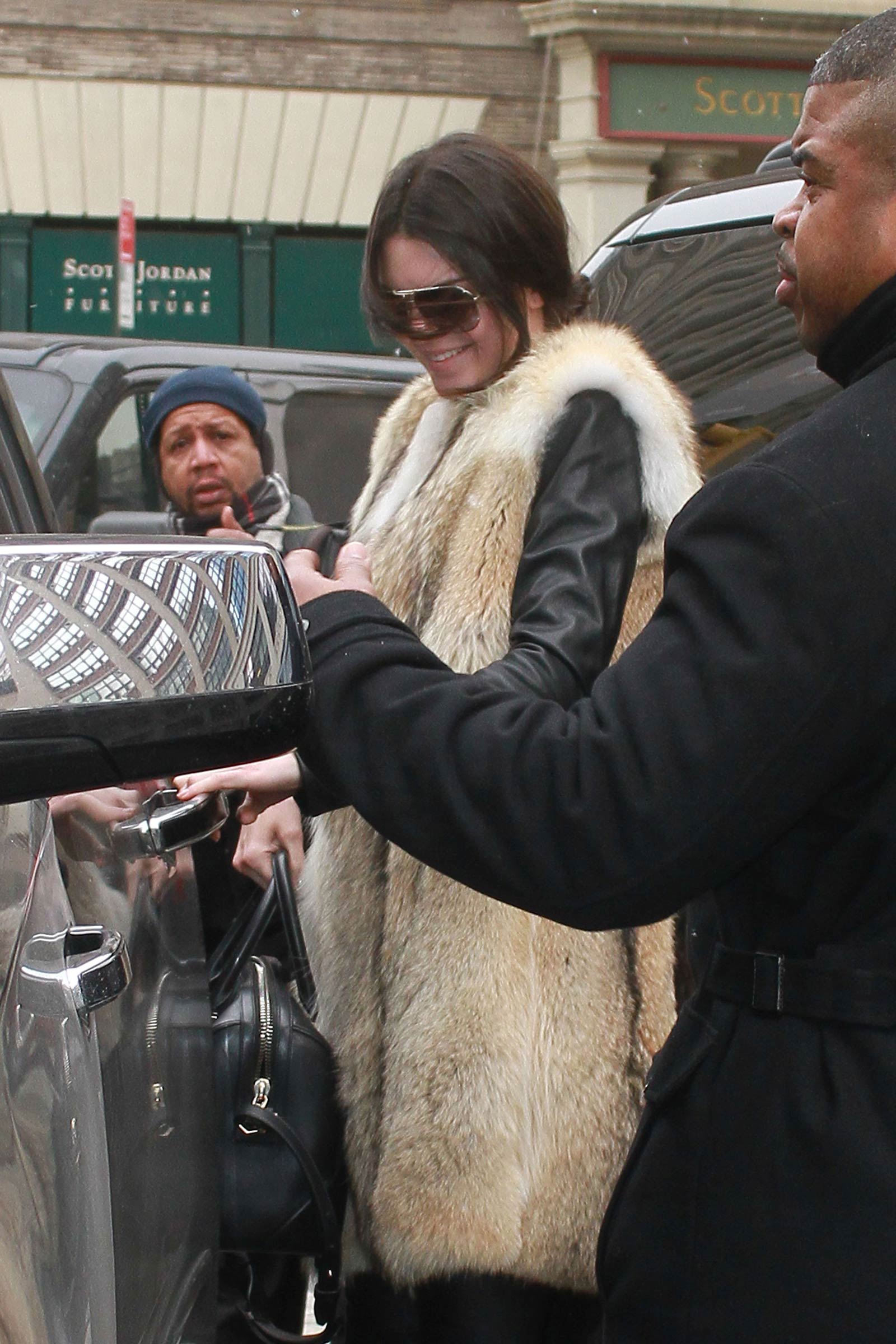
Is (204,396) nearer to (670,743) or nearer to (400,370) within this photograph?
(400,370)

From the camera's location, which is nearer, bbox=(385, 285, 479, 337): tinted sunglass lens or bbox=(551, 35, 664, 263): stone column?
bbox=(385, 285, 479, 337): tinted sunglass lens

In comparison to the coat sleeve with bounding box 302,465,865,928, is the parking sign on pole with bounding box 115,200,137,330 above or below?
above

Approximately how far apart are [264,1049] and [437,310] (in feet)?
2.94

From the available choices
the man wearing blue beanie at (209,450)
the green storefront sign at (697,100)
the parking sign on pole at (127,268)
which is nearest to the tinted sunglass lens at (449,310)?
the man wearing blue beanie at (209,450)

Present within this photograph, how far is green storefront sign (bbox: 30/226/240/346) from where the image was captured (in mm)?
12695

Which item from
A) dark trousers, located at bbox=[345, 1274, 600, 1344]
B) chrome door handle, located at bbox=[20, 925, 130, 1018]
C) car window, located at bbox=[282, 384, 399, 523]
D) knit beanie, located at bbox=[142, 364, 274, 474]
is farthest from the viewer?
car window, located at bbox=[282, 384, 399, 523]

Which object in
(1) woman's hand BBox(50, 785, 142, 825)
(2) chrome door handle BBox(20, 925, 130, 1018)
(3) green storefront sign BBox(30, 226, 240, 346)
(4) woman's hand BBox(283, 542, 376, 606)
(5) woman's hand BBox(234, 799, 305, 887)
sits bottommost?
(5) woman's hand BBox(234, 799, 305, 887)

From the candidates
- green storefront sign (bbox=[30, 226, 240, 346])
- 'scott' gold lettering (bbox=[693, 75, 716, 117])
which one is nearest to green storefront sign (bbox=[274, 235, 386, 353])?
green storefront sign (bbox=[30, 226, 240, 346])

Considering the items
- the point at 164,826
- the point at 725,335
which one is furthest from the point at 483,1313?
the point at 725,335

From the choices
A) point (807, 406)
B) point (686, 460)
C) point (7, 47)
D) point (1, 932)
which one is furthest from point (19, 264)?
point (1, 932)

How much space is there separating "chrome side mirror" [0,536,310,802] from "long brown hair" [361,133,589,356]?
1039 mm

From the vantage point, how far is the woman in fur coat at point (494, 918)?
1784 millimetres

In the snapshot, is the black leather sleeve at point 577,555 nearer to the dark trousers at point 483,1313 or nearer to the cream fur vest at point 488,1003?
the cream fur vest at point 488,1003

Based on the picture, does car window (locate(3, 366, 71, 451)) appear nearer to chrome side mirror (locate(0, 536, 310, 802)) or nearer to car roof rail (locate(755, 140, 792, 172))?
car roof rail (locate(755, 140, 792, 172))
